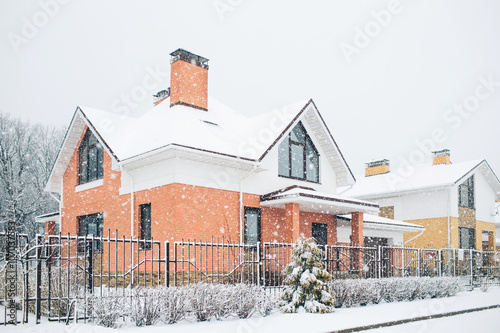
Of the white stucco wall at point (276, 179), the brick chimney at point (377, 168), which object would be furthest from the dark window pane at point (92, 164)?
the brick chimney at point (377, 168)

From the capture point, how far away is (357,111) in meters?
82.3

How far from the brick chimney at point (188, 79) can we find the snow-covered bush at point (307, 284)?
8.88 meters

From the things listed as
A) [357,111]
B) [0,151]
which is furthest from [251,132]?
[357,111]

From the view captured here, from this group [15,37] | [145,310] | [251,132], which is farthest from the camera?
[251,132]

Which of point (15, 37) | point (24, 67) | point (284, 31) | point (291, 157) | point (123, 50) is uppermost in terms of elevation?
point (284, 31)

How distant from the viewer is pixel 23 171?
34531mm

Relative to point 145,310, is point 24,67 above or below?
above

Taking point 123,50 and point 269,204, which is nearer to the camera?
point 269,204

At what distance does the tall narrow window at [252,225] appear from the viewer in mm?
16250

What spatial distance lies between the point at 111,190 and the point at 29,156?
20.7 m

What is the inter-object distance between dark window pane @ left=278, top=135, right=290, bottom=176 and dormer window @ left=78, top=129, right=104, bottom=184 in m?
6.52

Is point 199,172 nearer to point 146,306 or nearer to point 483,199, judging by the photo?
point 146,306

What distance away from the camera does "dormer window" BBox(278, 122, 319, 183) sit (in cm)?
1778

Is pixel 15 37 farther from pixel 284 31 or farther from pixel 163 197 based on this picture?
pixel 284 31
